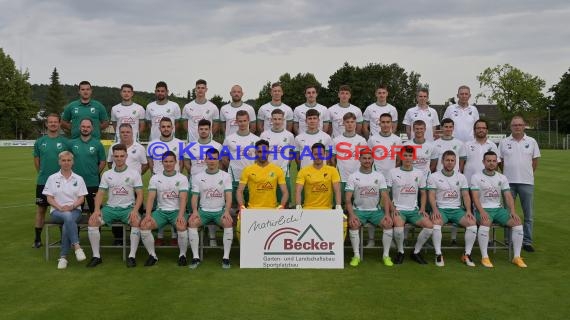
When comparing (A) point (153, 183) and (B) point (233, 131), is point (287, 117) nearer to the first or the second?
(B) point (233, 131)

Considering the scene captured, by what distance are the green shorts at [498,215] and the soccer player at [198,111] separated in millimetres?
4527

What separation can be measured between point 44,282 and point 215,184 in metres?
2.38

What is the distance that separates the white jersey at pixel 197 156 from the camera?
7.47m

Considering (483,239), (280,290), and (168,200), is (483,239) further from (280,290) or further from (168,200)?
(168,200)

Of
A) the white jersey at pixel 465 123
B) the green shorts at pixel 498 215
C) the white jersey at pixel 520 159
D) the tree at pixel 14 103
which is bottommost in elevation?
the green shorts at pixel 498 215

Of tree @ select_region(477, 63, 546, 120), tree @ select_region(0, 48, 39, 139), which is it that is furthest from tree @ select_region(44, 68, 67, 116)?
tree @ select_region(477, 63, 546, 120)

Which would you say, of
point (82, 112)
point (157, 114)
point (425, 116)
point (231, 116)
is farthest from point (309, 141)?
point (82, 112)

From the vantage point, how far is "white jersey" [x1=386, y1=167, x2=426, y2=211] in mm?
6961

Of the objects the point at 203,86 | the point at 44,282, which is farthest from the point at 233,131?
the point at 44,282

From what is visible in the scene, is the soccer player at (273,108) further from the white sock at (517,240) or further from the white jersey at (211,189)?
the white sock at (517,240)

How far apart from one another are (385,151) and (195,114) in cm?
321

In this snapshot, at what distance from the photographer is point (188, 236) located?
658 cm

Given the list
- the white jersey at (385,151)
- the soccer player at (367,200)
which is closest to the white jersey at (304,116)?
the white jersey at (385,151)

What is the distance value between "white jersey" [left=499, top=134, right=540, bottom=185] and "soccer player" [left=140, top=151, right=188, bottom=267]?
16.2 feet
